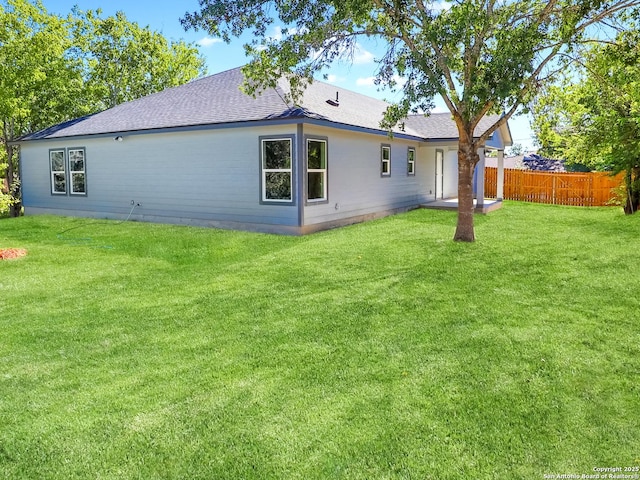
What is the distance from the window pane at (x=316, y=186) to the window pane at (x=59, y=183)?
8.63 m

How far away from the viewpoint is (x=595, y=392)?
10.9 feet

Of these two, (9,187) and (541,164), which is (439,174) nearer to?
(9,187)

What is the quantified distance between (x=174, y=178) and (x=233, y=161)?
6.74 feet

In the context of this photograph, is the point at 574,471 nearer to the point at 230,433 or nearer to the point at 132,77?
the point at 230,433

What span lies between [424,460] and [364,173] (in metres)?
11.0

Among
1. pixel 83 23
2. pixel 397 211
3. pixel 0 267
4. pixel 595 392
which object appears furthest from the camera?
pixel 83 23

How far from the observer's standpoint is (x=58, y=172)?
15281mm

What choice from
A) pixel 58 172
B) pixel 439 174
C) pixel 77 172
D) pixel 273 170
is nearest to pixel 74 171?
pixel 77 172

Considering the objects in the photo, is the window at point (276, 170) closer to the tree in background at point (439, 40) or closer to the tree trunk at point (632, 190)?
the tree in background at point (439, 40)

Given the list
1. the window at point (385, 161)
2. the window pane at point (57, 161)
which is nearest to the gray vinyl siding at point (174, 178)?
the window pane at point (57, 161)

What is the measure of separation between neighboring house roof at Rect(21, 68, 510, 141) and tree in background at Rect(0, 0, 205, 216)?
3.09m

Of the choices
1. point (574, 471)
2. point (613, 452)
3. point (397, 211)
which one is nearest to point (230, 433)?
point (574, 471)

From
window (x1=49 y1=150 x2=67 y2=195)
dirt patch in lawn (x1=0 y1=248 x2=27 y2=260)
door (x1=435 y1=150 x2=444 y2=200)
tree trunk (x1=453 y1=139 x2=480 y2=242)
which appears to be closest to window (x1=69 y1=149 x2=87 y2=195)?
window (x1=49 y1=150 x2=67 y2=195)

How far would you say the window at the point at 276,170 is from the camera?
1068 cm
